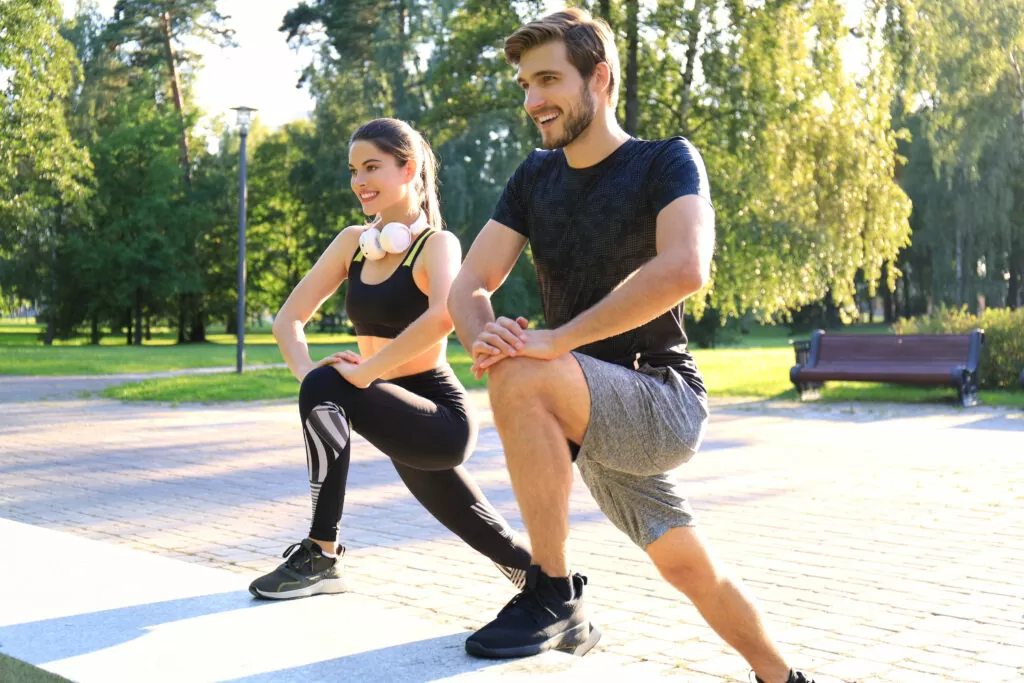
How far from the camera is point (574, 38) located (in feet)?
10.6

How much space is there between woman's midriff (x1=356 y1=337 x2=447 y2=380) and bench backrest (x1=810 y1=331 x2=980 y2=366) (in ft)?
47.0

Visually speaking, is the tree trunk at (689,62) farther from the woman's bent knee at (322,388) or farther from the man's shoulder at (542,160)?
the man's shoulder at (542,160)

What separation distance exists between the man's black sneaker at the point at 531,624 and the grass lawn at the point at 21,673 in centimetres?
118

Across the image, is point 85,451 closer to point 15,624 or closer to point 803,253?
point 15,624

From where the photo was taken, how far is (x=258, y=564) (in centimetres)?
596

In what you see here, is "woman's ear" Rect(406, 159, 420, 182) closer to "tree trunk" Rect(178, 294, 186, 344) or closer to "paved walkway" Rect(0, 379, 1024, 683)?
"paved walkway" Rect(0, 379, 1024, 683)

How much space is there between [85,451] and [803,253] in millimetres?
14451

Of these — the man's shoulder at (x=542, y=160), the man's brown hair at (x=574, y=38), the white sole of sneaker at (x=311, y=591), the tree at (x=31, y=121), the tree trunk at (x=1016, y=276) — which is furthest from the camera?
the tree trunk at (x=1016, y=276)

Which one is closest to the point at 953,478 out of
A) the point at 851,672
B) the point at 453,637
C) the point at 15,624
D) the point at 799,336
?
the point at 851,672

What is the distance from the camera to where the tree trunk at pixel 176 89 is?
45.9 meters

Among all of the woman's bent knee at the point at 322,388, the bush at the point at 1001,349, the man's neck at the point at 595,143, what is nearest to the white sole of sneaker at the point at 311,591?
the woman's bent knee at the point at 322,388

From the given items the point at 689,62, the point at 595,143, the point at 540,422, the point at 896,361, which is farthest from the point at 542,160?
the point at 689,62

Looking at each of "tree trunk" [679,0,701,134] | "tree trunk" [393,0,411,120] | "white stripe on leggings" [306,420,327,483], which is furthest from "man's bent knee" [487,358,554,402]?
"tree trunk" [393,0,411,120]

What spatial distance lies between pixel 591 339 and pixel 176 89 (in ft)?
168
